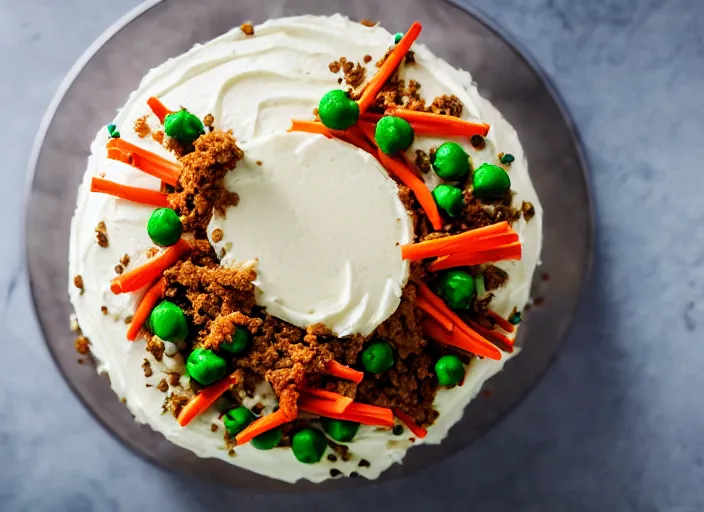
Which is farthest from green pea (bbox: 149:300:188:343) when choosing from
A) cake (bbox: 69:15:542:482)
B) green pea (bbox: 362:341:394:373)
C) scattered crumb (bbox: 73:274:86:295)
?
green pea (bbox: 362:341:394:373)

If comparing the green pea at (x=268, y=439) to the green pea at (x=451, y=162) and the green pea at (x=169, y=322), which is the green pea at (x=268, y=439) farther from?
the green pea at (x=451, y=162)

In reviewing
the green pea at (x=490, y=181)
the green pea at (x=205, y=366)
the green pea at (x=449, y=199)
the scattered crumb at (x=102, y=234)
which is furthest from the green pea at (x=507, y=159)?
the scattered crumb at (x=102, y=234)

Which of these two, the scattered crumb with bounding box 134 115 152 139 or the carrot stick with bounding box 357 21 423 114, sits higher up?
the carrot stick with bounding box 357 21 423 114

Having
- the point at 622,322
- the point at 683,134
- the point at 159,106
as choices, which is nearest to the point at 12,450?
the point at 159,106

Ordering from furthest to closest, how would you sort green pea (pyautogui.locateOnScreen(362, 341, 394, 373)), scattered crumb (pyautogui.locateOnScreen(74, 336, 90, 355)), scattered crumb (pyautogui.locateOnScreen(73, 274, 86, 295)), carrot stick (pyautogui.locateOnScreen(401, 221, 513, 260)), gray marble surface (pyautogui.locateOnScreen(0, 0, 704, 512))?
gray marble surface (pyautogui.locateOnScreen(0, 0, 704, 512))
scattered crumb (pyautogui.locateOnScreen(74, 336, 90, 355))
scattered crumb (pyautogui.locateOnScreen(73, 274, 86, 295))
green pea (pyautogui.locateOnScreen(362, 341, 394, 373))
carrot stick (pyautogui.locateOnScreen(401, 221, 513, 260))

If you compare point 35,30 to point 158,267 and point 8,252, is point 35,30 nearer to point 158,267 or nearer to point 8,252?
point 8,252

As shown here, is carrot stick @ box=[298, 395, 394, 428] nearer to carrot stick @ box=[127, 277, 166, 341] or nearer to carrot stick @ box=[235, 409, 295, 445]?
carrot stick @ box=[235, 409, 295, 445]

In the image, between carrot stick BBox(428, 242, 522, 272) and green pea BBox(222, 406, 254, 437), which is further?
green pea BBox(222, 406, 254, 437)
